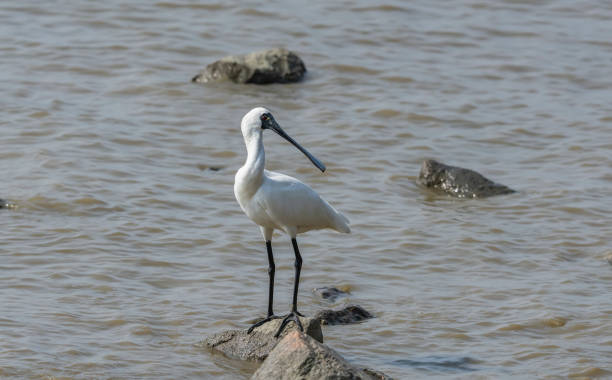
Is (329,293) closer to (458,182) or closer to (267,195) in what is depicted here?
(267,195)

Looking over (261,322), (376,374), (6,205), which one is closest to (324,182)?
(6,205)

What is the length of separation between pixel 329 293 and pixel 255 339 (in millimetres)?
1605

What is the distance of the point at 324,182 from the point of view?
13547mm

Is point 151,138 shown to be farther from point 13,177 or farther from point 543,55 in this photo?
point 543,55

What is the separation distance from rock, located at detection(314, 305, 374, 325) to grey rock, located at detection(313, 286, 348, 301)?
0.51m

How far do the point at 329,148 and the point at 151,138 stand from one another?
2.35 m

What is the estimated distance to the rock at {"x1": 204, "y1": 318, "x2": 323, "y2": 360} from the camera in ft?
28.7

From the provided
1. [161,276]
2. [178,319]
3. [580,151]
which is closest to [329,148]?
[580,151]

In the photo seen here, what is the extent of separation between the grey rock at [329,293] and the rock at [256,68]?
22.3 ft

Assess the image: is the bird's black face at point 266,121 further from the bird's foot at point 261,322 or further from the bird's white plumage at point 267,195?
the bird's foot at point 261,322

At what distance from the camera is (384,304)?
10203 mm

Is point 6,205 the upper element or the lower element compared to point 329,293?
upper

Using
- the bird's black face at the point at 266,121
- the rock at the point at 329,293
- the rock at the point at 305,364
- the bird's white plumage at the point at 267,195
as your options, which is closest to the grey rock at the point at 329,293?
the rock at the point at 329,293

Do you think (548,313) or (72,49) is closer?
(548,313)
